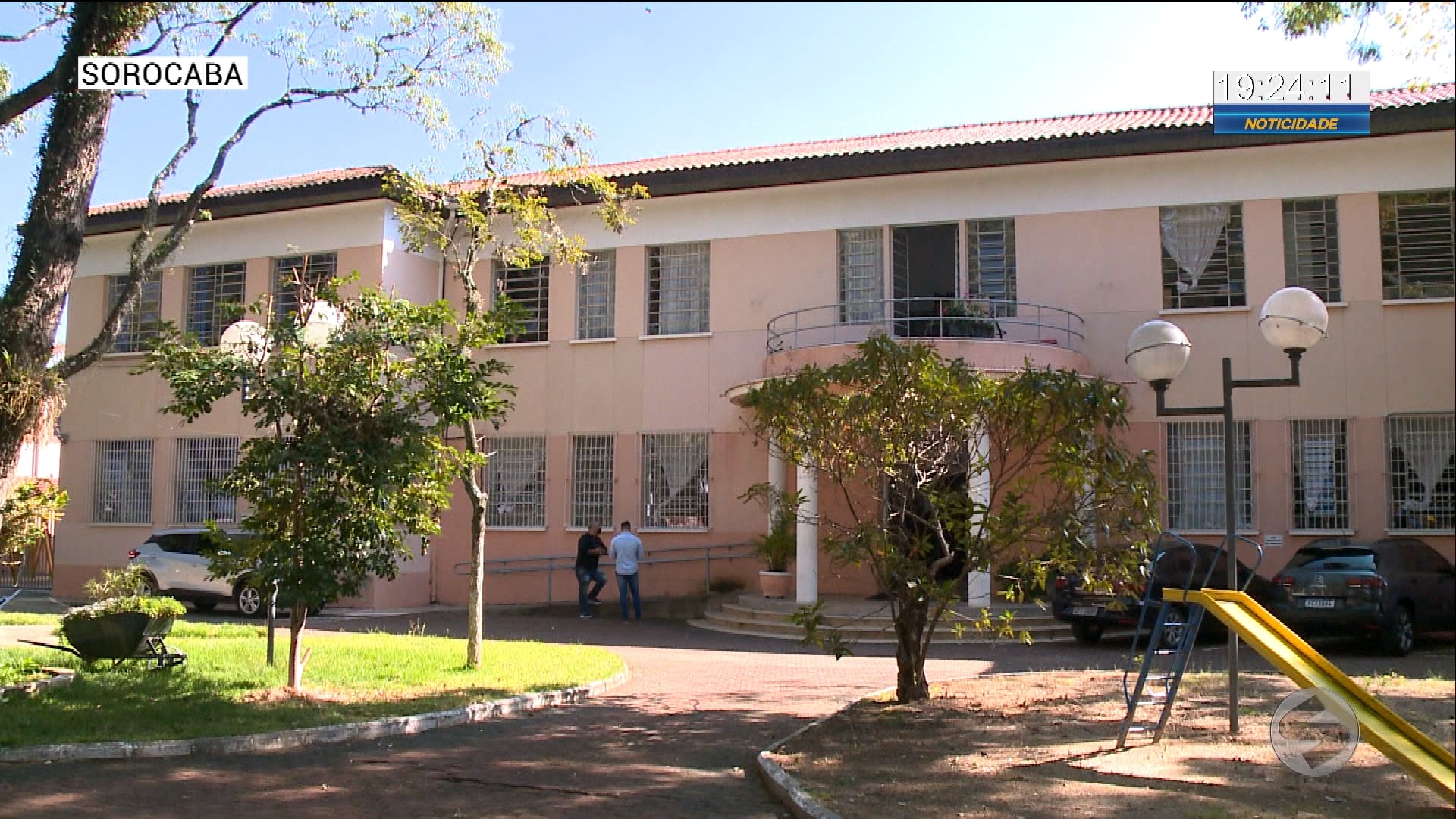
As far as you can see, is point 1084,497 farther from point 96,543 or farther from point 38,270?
point 96,543

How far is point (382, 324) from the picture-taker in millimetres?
10016

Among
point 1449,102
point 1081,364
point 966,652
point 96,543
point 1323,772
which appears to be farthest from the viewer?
point 96,543

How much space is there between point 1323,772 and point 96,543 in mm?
23275

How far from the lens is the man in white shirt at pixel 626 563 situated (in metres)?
19.2

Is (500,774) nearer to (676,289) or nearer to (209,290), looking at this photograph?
(676,289)

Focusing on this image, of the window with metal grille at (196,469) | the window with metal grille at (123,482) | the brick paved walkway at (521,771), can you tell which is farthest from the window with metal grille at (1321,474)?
the window with metal grille at (123,482)

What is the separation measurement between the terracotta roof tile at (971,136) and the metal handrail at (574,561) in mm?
6580

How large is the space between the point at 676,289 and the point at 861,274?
11.3 ft

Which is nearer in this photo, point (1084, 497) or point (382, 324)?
point (1084, 497)

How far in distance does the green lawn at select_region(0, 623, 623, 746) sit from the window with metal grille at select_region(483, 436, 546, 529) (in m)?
7.27

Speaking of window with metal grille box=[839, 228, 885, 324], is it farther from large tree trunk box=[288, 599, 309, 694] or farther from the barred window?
large tree trunk box=[288, 599, 309, 694]

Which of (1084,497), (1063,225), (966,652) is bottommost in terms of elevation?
(966,652)

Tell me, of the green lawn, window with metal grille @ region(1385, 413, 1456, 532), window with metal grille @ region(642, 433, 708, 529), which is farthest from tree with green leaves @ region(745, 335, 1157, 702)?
window with metal grille @ region(642, 433, 708, 529)

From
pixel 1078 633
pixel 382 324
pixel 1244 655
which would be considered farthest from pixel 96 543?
pixel 1244 655
